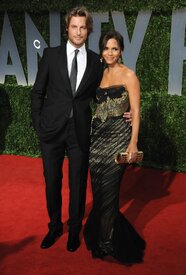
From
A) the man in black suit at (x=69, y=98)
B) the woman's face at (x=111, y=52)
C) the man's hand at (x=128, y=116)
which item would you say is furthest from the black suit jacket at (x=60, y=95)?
the man's hand at (x=128, y=116)

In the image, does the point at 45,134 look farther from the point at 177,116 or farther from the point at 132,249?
the point at 177,116

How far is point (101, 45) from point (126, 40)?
3.28 meters

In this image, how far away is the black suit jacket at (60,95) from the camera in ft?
10.8

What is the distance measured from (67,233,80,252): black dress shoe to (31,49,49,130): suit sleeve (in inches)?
44.7

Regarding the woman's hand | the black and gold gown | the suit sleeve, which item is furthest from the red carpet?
the suit sleeve

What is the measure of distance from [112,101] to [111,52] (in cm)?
40

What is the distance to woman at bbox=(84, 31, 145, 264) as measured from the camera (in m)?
3.12

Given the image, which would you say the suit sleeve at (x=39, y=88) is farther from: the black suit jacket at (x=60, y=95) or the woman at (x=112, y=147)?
the woman at (x=112, y=147)

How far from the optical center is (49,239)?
3771mm

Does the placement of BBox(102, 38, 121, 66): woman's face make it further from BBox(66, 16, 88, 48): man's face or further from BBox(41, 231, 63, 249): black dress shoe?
BBox(41, 231, 63, 249): black dress shoe

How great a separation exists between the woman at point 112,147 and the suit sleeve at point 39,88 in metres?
0.52

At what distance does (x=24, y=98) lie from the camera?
6895mm

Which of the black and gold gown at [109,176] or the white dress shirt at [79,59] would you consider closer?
the black and gold gown at [109,176]

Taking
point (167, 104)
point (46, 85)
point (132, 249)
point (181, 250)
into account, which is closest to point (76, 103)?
point (46, 85)
